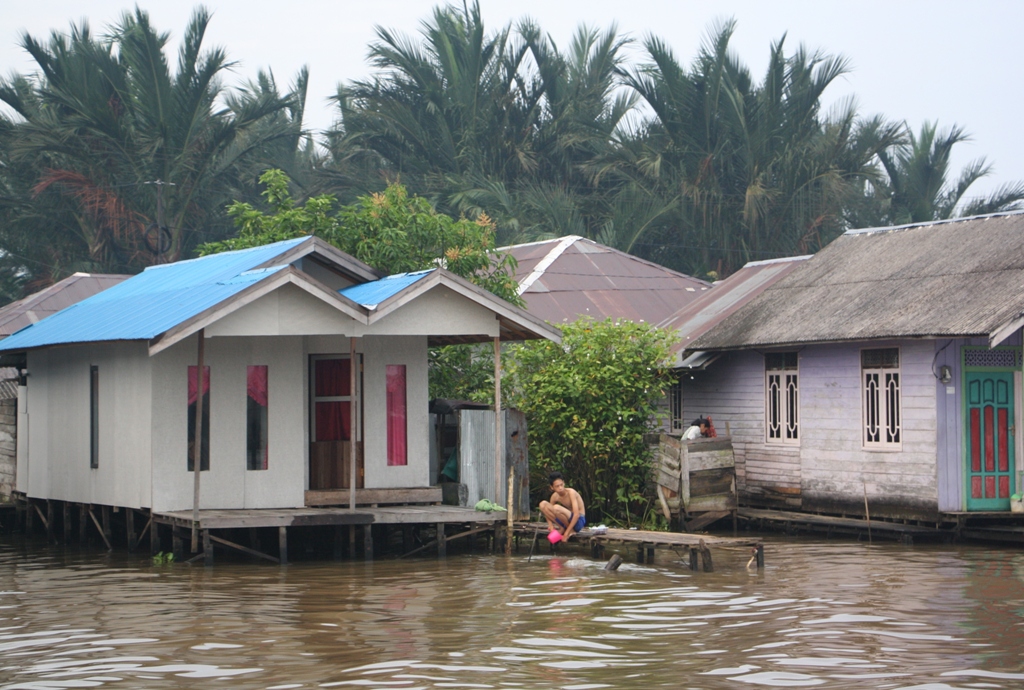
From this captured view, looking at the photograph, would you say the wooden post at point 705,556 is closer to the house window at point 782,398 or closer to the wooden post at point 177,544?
the house window at point 782,398

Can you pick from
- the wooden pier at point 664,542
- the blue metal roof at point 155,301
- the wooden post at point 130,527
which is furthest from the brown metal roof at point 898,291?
the wooden post at point 130,527

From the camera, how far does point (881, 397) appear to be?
20.6 metres

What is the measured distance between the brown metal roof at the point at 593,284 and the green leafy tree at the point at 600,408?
5.32m

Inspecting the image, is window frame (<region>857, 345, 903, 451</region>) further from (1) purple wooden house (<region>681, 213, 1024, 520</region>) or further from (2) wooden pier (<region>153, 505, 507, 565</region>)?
(2) wooden pier (<region>153, 505, 507, 565</region>)

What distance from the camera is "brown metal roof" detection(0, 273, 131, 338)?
94.4 feet

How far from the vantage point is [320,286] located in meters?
17.1

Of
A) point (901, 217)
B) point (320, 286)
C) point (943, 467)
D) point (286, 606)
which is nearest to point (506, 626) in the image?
point (286, 606)

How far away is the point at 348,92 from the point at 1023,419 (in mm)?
28368

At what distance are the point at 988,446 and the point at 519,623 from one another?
9.59m

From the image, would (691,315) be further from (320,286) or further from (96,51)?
(96,51)

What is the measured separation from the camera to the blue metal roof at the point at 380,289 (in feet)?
58.5

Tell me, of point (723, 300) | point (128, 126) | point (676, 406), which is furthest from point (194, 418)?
point (128, 126)

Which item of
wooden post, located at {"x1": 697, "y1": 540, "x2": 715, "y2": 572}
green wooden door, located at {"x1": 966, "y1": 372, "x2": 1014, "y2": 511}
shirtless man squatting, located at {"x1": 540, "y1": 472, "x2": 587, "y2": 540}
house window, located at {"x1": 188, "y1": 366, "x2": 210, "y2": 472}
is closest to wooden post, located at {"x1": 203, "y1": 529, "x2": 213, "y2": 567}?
house window, located at {"x1": 188, "y1": 366, "x2": 210, "y2": 472}

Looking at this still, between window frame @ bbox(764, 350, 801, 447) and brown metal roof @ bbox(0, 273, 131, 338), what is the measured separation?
14817 mm
